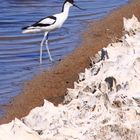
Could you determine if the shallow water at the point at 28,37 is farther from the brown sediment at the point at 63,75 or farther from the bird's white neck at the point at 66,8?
the bird's white neck at the point at 66,8

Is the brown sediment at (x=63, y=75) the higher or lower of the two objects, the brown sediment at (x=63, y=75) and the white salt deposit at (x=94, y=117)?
the lower

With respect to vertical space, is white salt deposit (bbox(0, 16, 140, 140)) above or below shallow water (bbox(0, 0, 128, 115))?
above

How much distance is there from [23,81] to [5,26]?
4910 millimetres

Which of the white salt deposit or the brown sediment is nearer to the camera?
the white salt deposit

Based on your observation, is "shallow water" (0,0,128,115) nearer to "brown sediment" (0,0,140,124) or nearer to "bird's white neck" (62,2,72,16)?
"brown sediment" (0,0,140,124)

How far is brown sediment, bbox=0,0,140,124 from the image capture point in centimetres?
860

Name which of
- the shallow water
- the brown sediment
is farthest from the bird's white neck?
the brown sediment

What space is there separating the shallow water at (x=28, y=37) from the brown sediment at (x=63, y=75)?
180 mm

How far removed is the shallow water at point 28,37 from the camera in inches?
403

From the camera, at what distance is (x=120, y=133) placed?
173 inches

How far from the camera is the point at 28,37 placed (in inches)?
534

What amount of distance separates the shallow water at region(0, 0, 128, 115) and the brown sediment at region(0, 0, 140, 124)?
0.18 metres

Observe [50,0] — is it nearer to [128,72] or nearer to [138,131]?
[128,72]

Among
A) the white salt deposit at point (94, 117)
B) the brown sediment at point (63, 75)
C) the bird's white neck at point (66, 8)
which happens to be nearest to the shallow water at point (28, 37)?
the brown sediment at point (63, 75)
